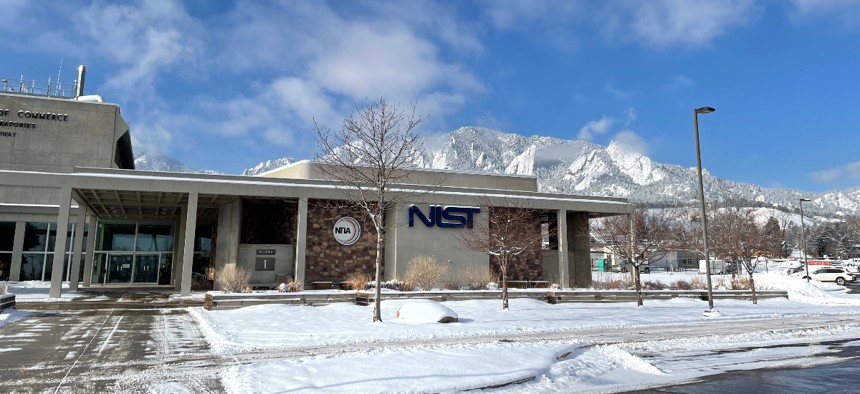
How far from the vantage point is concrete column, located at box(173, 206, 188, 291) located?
33.5 metres

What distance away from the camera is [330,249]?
29.3 metres

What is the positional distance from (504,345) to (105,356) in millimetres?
7881

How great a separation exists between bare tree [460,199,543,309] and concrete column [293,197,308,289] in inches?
344

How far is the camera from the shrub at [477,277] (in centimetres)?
2776

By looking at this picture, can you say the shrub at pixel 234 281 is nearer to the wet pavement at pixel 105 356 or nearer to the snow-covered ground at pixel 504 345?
the snow-covered ground at pixel 504 345

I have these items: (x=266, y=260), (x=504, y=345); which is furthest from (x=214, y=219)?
(x=504, y=345)

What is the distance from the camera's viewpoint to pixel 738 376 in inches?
365

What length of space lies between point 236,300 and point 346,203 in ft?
36.5

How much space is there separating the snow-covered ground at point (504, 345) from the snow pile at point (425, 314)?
0.07m

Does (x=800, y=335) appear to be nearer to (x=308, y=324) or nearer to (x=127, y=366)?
(x=308, y=324)

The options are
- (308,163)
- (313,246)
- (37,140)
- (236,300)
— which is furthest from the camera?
(37,140)

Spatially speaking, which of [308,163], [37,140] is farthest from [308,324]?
[37,140]

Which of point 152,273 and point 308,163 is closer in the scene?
point 308,163

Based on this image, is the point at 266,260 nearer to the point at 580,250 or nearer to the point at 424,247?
the point at 424,247
